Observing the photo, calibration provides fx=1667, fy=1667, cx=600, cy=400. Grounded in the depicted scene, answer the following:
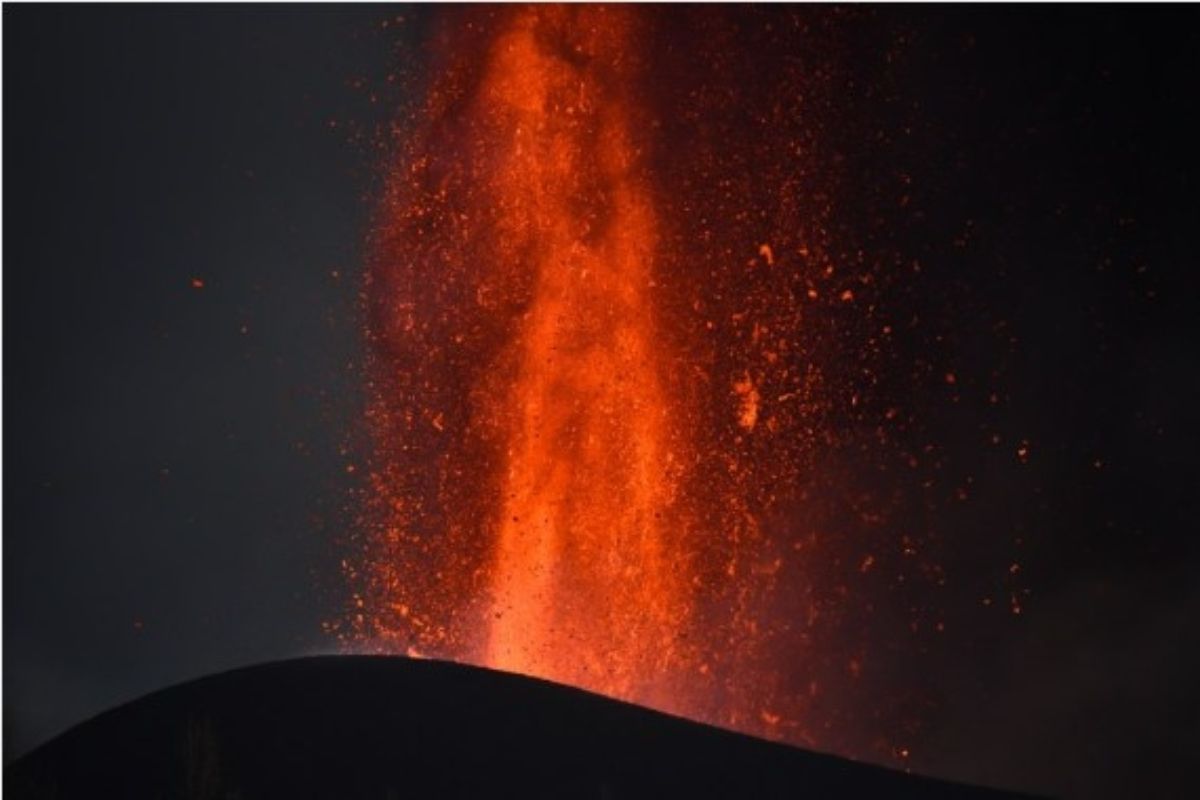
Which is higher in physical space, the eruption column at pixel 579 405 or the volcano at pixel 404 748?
the eruption column at pixel 579 405

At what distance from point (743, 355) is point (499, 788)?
55.7ft

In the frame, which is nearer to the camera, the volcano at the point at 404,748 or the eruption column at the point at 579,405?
the volcano at the point at 404,748

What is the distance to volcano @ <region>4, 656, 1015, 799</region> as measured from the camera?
22.4 meters

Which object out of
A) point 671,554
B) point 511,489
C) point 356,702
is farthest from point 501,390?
point 356,702

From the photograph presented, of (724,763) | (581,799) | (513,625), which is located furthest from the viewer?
(513,625)

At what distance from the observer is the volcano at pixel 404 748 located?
882 inches

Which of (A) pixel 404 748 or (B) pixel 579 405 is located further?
(B) pixel 579 405

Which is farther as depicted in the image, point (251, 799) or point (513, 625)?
point (513, 625)

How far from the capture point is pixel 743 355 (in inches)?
1500

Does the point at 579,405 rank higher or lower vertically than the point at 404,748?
higher

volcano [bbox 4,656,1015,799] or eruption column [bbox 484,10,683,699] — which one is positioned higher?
eruption column [bbox 484,10,683,699]

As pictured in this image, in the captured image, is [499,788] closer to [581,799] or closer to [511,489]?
[581,799]

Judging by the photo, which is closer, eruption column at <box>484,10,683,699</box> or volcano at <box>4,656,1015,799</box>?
volcano at <box>4,656,1015,799</box>

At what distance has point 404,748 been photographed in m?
23.8
